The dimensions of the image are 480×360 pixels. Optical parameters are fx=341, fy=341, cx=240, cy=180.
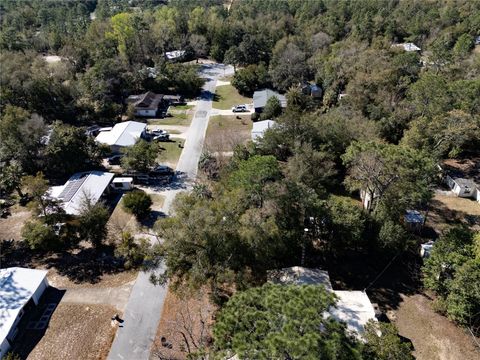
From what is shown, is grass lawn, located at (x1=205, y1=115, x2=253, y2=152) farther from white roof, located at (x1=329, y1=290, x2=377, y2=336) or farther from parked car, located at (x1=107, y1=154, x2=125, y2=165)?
white roof, located at (x1=329, y1=290, x2=377, y2=336)

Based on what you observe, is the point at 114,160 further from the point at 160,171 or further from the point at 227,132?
the point at 227,132

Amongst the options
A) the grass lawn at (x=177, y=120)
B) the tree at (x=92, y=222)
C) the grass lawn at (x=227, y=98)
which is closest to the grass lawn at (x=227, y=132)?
the grass lawn at (x=177, y=120)

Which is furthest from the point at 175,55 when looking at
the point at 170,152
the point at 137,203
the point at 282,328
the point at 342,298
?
the point at 282,328

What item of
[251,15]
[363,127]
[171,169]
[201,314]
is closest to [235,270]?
[201,314]

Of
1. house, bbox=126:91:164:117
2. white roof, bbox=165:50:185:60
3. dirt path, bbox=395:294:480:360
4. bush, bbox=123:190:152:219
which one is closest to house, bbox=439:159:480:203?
dirt path, bbox=395:294:480:360

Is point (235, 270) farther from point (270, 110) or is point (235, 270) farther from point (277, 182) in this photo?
point (270, 110)

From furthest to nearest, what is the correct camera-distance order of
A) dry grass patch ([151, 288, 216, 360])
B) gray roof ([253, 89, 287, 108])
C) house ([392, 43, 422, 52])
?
house ([392, 43, 422, 52]), gray roof ([253, 89, 287, 108]), dry grass patch ([151, 288, 216, 360])
